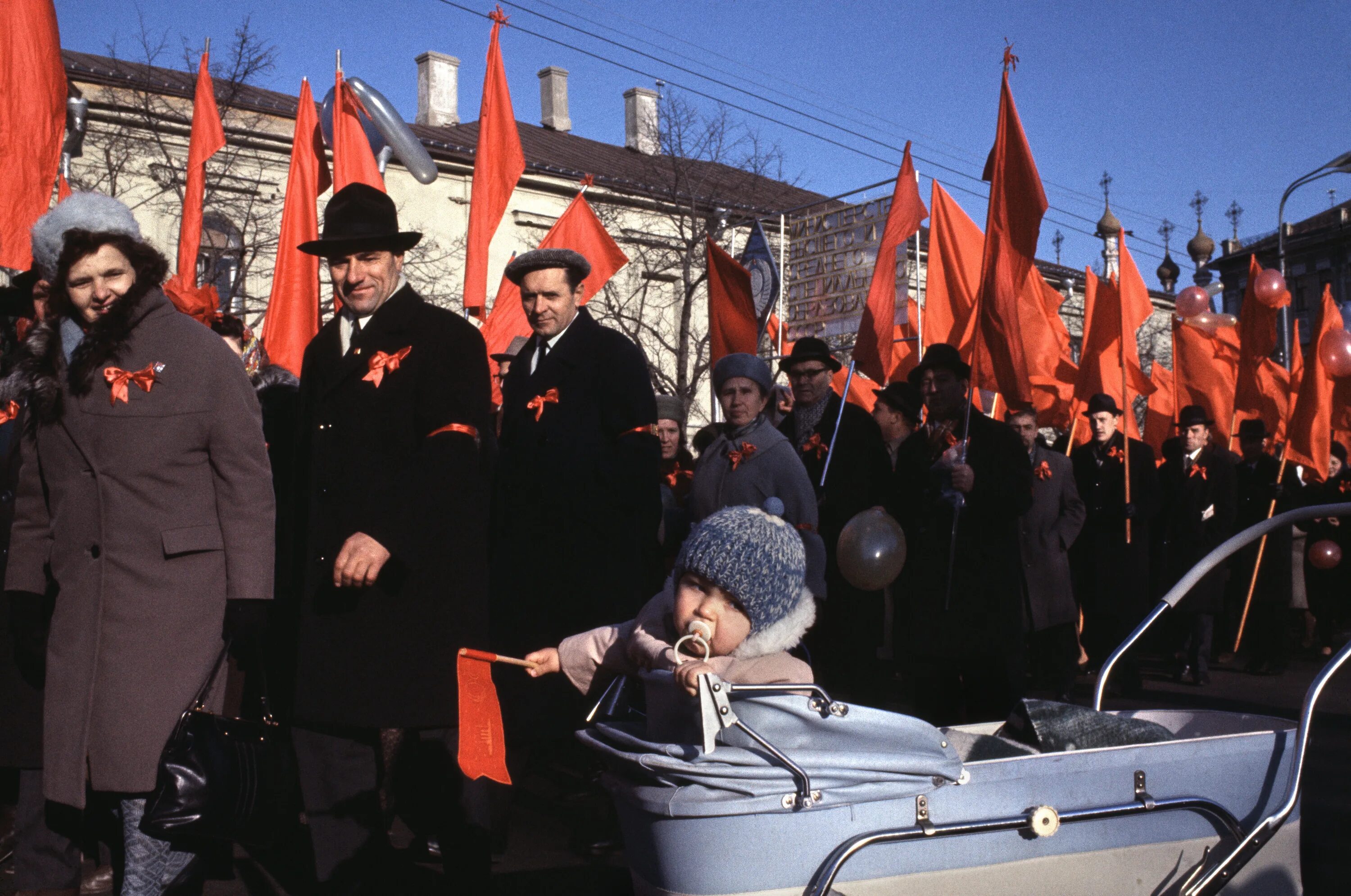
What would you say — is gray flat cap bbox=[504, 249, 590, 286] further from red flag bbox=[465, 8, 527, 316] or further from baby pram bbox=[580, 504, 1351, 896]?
red flag bbox=[465, 8, 527, 316]

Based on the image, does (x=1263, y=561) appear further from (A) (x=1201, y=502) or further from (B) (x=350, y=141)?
(B) (x=350, y=141)

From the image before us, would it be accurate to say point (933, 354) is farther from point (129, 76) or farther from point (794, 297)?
point (129, 76)

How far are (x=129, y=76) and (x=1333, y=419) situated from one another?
2249cm

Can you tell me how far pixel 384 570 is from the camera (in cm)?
369

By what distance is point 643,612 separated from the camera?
3.13m

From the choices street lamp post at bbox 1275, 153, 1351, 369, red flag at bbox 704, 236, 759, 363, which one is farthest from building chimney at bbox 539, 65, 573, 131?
red flag at bbox 704, 236, 759, 363

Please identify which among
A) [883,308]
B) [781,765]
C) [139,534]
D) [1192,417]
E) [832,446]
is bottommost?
[781,765]

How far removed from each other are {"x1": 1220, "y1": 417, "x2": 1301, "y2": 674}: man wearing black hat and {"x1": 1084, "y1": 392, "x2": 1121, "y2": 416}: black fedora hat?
141cm

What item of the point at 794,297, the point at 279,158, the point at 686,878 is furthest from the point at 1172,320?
the point at 279,158

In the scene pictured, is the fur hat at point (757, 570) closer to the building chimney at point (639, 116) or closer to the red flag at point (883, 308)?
the red flag at point (883, 308)

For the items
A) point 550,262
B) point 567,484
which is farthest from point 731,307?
point 567,484

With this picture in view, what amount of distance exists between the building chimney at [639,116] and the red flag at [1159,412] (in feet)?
85.8

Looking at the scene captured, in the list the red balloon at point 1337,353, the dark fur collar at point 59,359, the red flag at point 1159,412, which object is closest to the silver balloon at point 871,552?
the dark fur collar at point 59,359

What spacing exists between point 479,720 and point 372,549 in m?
0.99
